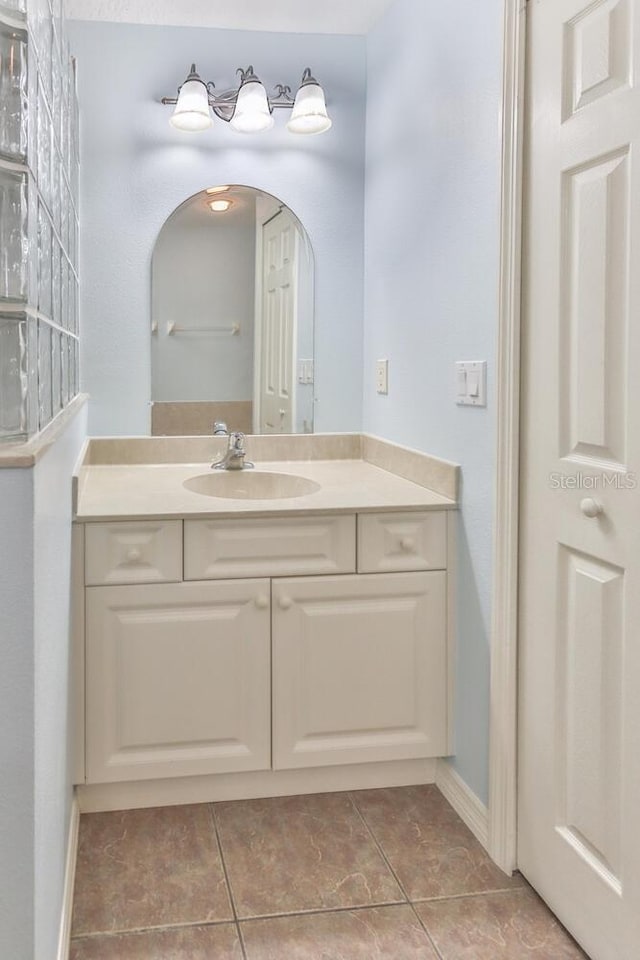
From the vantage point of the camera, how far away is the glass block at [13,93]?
1264 millimetres

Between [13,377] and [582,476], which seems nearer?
[13,377]

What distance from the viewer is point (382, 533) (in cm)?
233

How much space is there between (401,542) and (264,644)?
0.43 meters

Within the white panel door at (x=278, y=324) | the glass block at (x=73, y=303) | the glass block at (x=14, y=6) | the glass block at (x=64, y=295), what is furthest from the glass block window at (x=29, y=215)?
the white panel door at (x=278, y=324)

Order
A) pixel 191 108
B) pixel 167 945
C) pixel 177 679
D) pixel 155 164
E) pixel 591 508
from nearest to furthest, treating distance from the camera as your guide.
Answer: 1. pixel 591 508
2. pixel 167 945
3. pixel 177 679
4. pixel 191 108
5. pixel 155 164

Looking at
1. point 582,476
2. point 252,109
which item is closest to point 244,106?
point 252,109

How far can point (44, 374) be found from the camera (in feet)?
5.31

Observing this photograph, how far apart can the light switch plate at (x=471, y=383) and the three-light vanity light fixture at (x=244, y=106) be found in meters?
1.14

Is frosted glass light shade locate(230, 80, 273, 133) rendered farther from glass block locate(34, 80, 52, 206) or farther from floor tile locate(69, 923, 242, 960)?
floor tile locate(69, 923, 242, 960)

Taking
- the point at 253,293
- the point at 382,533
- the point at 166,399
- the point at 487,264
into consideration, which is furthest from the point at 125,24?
the point at 382,533

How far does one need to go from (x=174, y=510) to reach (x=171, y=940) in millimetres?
936

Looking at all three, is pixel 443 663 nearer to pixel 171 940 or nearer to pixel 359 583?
pixel 359 583

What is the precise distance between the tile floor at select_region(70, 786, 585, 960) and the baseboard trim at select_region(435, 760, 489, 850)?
2 cm

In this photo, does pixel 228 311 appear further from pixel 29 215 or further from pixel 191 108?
pixel 29 215
